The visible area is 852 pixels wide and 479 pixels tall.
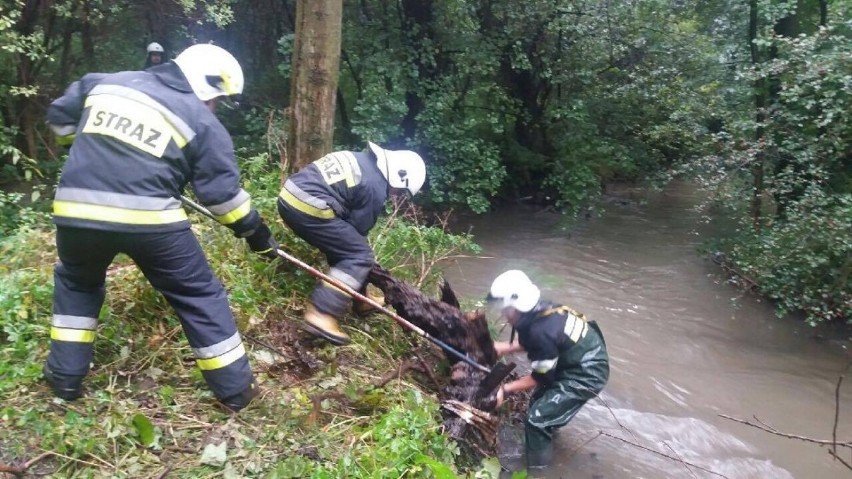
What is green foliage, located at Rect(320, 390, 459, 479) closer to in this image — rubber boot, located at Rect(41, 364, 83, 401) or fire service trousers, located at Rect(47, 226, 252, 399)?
→ fire service trousers, located at Rect(47, 226, 252, 399)

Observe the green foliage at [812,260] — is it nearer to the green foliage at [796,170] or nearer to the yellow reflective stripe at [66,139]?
the green foliage at [796,170]

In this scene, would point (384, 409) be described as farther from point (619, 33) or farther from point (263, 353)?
point (619, 33)

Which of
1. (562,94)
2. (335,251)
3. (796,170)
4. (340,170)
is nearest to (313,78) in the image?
(340,170)

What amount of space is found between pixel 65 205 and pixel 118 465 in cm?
119

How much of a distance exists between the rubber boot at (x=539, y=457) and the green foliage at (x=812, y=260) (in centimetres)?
390

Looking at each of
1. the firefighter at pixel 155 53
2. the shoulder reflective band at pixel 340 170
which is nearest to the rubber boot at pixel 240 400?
the shoulder reflective band at pixel 340 170

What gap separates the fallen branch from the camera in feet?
8.48

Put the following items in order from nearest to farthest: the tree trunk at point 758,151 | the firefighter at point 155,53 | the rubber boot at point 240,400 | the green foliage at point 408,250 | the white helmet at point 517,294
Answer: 1. the rubber boot at point 240,400
2. the white helmet at point 517,294
3. the green foliage at point 408,250
4. the tree trunk at point 758,151
5. the firefighter at point 155,53

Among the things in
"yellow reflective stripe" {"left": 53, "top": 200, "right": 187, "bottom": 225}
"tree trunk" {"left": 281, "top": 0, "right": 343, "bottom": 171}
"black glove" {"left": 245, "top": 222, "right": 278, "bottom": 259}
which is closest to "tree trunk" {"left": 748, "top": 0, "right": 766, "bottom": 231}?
"tree trunk" {"left": 281, "top": 0, "right": 343, "bottom": 171}

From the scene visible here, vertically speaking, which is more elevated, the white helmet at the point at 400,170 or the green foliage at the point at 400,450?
the white helmet at the point at 400,170

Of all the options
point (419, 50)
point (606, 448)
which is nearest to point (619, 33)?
point (419, 50)

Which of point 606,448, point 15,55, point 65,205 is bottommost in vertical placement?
point 606,448

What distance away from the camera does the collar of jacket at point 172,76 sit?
292 cm

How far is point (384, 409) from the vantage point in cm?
358
